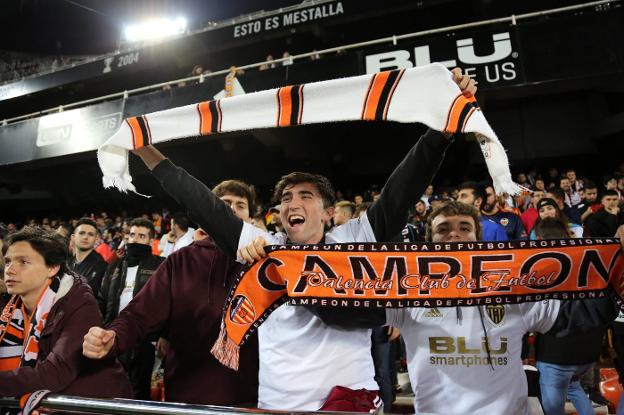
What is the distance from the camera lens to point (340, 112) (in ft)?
5.52

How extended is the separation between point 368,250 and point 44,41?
20432 mm

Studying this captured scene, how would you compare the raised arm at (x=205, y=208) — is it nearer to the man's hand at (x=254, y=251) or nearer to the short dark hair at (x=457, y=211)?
the man's hand at (x=254, y=251)

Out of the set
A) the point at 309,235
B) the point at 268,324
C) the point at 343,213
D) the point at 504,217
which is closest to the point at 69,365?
the point at 268,324

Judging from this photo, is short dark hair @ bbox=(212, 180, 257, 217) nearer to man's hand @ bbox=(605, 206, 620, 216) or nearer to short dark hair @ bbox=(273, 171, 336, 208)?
short dark hair @ bbox=(273, 171, 336, 208)

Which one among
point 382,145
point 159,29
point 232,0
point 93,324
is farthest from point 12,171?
point 93,324

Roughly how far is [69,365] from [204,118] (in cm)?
103

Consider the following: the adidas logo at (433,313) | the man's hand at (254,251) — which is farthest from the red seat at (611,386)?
the man's hand at (254,251)

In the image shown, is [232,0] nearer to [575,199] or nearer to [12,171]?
[12,171]

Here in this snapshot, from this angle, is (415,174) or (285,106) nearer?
(415,174)

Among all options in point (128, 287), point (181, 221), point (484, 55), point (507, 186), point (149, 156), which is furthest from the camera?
point (484, 55)

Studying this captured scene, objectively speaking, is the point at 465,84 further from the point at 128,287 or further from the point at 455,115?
→ the point at 128,287

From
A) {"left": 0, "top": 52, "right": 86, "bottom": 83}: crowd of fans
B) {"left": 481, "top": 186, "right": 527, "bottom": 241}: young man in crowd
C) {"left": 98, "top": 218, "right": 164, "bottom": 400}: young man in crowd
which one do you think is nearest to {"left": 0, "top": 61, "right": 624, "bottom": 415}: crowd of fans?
{"left": 98, "top": 218, "right": 164, "bottom": 400}: young man in crowd

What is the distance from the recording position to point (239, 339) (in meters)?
1.53

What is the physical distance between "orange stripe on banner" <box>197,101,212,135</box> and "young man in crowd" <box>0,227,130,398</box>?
82cm
